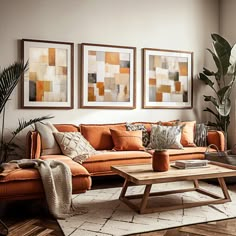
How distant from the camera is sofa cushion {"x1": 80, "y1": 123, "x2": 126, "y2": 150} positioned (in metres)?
4.52

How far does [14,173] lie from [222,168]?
2.14m

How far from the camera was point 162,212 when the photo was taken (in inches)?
123

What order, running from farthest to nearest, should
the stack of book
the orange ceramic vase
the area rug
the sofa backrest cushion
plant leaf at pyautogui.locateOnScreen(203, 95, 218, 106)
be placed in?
plant leaf at pyautogui.locateOnScreen(203, 95, 218, 106) < the sofa backrest cushion < the stack of book < the orange ceramic vase < the area rug

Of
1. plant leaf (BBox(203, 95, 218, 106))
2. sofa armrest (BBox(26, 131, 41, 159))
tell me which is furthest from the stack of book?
plant leaf (BBox(203, 95, 218, 106))

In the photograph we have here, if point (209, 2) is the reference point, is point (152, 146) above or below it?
below

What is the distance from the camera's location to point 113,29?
5.01 metres

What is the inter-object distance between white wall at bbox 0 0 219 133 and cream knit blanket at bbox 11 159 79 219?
172cm

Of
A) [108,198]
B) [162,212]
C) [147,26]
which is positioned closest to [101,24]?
[147,26]

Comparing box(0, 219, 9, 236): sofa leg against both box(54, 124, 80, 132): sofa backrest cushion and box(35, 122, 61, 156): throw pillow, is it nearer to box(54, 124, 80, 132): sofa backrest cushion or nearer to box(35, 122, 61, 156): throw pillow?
box(35, 122, 61, 156): throw pillow

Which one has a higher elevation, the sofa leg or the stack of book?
the stack of book

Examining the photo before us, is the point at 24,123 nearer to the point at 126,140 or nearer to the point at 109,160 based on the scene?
the point at 109,160

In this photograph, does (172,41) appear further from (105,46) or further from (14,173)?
(14,173)

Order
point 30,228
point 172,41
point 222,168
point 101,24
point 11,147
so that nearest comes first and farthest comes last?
point 30,228, point 222,168, point 11,147, point 101,24, point 172,41

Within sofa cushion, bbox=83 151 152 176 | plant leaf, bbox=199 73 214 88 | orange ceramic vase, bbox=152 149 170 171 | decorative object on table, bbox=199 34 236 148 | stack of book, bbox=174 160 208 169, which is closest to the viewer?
orange ceramic vase, bbox=152 149 170 171
